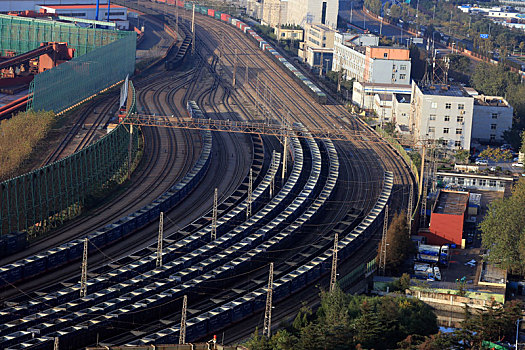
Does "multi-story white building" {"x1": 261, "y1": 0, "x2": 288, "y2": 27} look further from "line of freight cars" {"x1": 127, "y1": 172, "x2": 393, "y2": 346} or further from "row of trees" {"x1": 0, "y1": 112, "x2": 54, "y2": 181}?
"line of freight cars" {"x1": 127, "y1": 172, "x2": 393, "y2": 346}

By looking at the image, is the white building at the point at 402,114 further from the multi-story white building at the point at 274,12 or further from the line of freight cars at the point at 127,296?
the multi-story white building at the point at 274,12

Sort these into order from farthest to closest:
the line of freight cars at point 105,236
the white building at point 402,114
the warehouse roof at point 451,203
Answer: the white building at point 402,114 < the warehouse roof at point 451,203 < the line of freight cars at point 105,236

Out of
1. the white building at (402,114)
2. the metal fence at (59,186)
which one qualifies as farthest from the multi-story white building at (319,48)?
the metal fence at (59,186)

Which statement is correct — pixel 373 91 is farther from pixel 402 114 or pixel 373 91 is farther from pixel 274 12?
pixel 274 12

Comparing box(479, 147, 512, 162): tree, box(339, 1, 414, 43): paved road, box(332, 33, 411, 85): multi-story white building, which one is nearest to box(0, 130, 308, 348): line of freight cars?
box(479, 147, 512, 162): tree

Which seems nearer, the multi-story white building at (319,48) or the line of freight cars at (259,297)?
the line of freight cars at (259,297)

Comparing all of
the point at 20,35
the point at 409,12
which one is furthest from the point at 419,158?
the point at 409,12

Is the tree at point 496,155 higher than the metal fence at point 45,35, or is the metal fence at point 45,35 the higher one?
the metal fence at point 45,35
